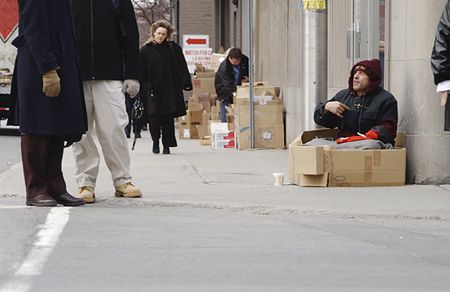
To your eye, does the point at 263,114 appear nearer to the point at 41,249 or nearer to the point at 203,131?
the point at 203,131

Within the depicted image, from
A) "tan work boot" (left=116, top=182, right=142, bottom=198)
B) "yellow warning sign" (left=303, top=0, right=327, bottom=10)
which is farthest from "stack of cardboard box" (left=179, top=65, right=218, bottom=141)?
"tan work boot" (left=116, top=182, right=142, bottom=198)

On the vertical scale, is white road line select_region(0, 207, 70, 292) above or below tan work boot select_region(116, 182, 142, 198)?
above

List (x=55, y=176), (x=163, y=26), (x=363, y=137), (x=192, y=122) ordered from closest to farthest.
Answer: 1. (x=55, y=176)
2. (x=363, y=137)
3. (x=163, y=26)
4. (x=192, y=122)

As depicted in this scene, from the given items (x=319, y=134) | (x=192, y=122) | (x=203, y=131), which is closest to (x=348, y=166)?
(x=319, y=134)

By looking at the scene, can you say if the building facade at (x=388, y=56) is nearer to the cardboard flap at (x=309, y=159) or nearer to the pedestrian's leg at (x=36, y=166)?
the cardboard flap at (x=309, y=159)

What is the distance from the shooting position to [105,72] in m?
9.84

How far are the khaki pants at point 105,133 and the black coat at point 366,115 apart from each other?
87.4 inches

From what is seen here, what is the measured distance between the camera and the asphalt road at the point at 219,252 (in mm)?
6285

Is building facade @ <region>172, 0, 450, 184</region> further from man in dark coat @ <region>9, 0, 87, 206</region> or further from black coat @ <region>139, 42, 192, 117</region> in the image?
man in dark coat @ <region>9, 0, 87, 206</region>

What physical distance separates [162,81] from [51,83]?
7788 millimetres

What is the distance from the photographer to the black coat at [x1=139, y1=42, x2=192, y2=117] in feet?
55.2

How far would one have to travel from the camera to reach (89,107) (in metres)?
9.91

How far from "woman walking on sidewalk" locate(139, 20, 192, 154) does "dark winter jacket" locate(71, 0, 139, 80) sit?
671 centimetres

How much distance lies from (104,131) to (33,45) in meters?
1.07
